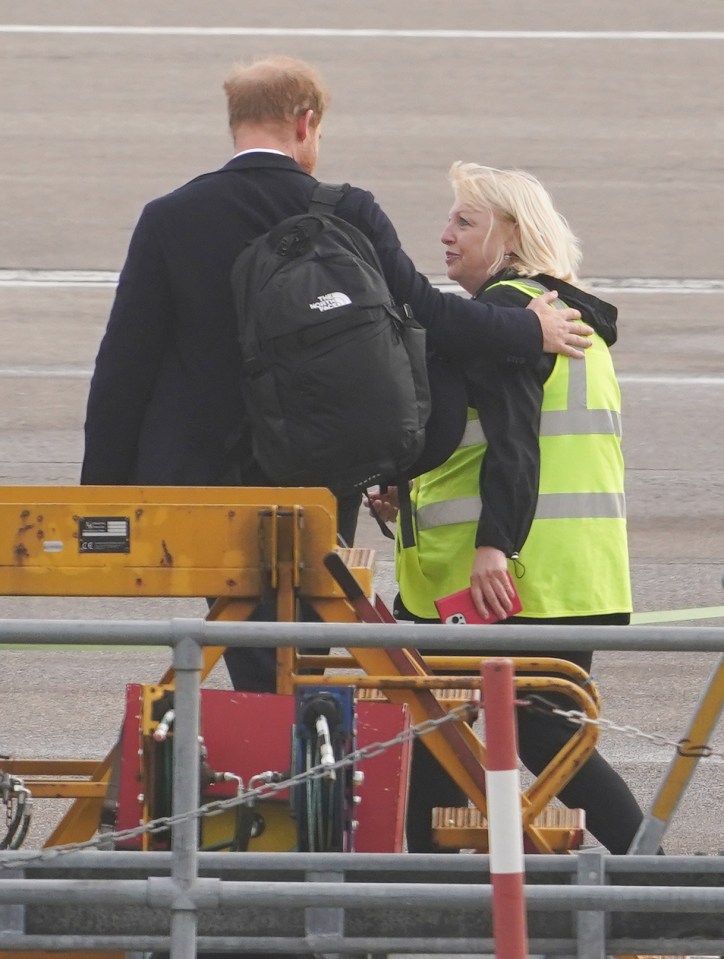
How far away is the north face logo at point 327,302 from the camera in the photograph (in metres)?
3.78

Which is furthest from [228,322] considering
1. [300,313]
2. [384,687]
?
[384,687]

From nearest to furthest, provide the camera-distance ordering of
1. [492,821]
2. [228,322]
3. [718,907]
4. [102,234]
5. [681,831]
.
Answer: [492,821] → [718,907] → [228,322] → [681,831] → [102,234]

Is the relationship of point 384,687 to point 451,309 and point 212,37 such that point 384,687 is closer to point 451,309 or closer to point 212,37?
point 451,309

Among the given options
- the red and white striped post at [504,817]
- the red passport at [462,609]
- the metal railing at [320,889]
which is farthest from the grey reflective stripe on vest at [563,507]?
the red and white striped post at [504,817]

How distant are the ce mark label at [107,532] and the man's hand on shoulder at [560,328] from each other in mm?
1174

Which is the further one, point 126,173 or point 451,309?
point 126,173

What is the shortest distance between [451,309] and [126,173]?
11.5 meters

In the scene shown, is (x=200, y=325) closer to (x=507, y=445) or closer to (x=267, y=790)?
(x=507, y=445)

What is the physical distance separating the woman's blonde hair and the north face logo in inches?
32.4

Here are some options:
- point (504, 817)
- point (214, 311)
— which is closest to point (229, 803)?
point (504, 817)

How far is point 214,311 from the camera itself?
161 inches

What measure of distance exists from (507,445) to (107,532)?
41.4 inches

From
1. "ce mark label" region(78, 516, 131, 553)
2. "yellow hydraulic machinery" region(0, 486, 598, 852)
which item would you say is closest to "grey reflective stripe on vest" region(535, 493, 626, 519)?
"yellow hydraulic machinery" region(0, 486, 598, 852)

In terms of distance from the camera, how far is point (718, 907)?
322 cm
